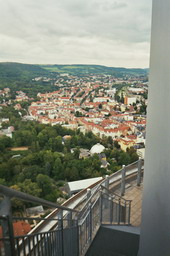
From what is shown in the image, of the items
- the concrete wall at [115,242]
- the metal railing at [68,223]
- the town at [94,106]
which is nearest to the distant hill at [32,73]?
the town at [94,106]

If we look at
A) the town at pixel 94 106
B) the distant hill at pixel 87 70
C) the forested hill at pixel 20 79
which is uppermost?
the distant hill at pixel 87 70

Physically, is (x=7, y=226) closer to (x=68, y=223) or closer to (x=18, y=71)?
(x=68, y=223)

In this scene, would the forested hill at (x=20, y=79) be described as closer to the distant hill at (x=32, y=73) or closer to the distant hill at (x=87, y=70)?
the distant hill at (x=32, y=73)

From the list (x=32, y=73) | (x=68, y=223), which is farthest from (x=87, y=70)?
(x=68, y=223)

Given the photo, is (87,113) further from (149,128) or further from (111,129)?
(149,128)

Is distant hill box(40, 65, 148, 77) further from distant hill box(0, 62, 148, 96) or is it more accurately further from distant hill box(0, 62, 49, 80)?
distant hill box(0, 62, 49, 80)

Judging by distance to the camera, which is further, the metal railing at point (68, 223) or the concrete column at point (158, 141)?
the concrete column at point (158, 141)

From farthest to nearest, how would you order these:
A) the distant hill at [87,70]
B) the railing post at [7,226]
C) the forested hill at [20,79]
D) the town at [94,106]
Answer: the distant hill at [87,70]
the forested hill at [20,79]
the town at [94,106]
the railing post at [7,226]
